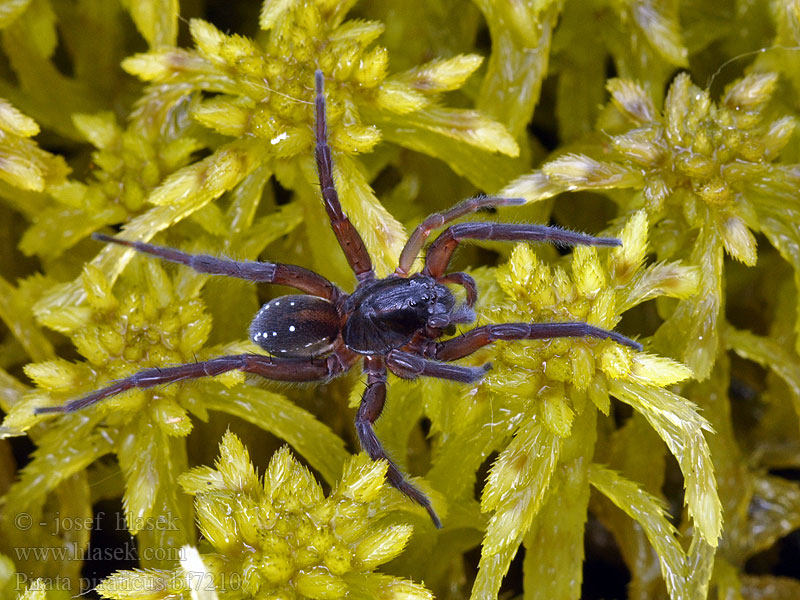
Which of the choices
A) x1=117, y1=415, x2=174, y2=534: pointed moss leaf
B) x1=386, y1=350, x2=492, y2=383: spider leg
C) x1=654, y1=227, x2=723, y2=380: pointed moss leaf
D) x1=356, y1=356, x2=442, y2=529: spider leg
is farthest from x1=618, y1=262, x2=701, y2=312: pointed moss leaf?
x1=117, y1=415, x2=174, y2=534: pointed moss leaf

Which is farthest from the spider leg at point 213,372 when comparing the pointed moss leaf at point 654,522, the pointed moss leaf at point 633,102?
the pointed moss leaf at point 633,102

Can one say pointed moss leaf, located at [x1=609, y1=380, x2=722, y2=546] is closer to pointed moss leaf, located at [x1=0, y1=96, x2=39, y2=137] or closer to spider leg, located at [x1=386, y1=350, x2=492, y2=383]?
spider leg, located at [x1=386, y1=350, x2=492, y2=383]

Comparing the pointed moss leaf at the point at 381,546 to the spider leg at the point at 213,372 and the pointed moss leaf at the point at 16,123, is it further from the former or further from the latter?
the pointed moss leaf at the point at 16,123

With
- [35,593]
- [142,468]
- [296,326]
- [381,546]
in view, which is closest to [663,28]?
[296,326]

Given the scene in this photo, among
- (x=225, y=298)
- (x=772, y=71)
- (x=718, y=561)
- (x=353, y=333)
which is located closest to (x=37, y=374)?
(x=225, y=298)

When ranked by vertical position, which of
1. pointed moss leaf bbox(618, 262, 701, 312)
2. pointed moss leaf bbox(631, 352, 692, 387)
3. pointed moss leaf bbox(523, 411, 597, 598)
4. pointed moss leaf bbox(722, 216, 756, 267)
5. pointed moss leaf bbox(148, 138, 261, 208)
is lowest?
pointed moss leaf bbox(523, 411, 597, 598)

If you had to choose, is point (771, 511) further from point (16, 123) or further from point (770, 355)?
point (16, 123)

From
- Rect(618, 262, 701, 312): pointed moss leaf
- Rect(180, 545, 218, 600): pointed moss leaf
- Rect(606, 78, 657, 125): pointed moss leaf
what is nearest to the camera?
Rect(180, 545, 218, 600): pointed moss leaf
